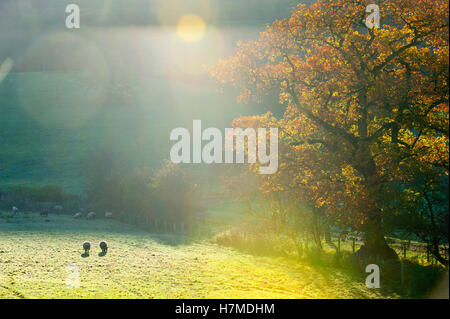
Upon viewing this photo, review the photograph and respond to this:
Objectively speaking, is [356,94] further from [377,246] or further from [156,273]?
[156,273]

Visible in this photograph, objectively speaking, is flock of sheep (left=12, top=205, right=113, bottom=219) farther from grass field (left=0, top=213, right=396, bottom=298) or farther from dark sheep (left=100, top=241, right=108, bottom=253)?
dark sheep (left=100, top=241, right=108, bottom=253)

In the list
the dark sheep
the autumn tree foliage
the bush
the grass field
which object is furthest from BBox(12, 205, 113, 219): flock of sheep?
the autumn tree foliage

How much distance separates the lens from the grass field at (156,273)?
50.2ft

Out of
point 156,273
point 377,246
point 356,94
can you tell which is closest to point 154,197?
point 156,273

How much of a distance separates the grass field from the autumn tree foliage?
3761 mm

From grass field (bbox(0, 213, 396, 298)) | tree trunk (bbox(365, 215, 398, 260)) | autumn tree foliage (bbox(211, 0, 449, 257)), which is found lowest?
grass field (bbox(0, 213, 396, 298))

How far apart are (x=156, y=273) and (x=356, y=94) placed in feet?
43.9

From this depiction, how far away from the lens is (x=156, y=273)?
61.2 ft

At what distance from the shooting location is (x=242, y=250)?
27.0m

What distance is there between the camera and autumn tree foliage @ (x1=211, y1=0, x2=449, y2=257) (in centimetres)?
1778

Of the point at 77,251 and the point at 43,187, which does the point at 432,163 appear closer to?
the point at 77,251
